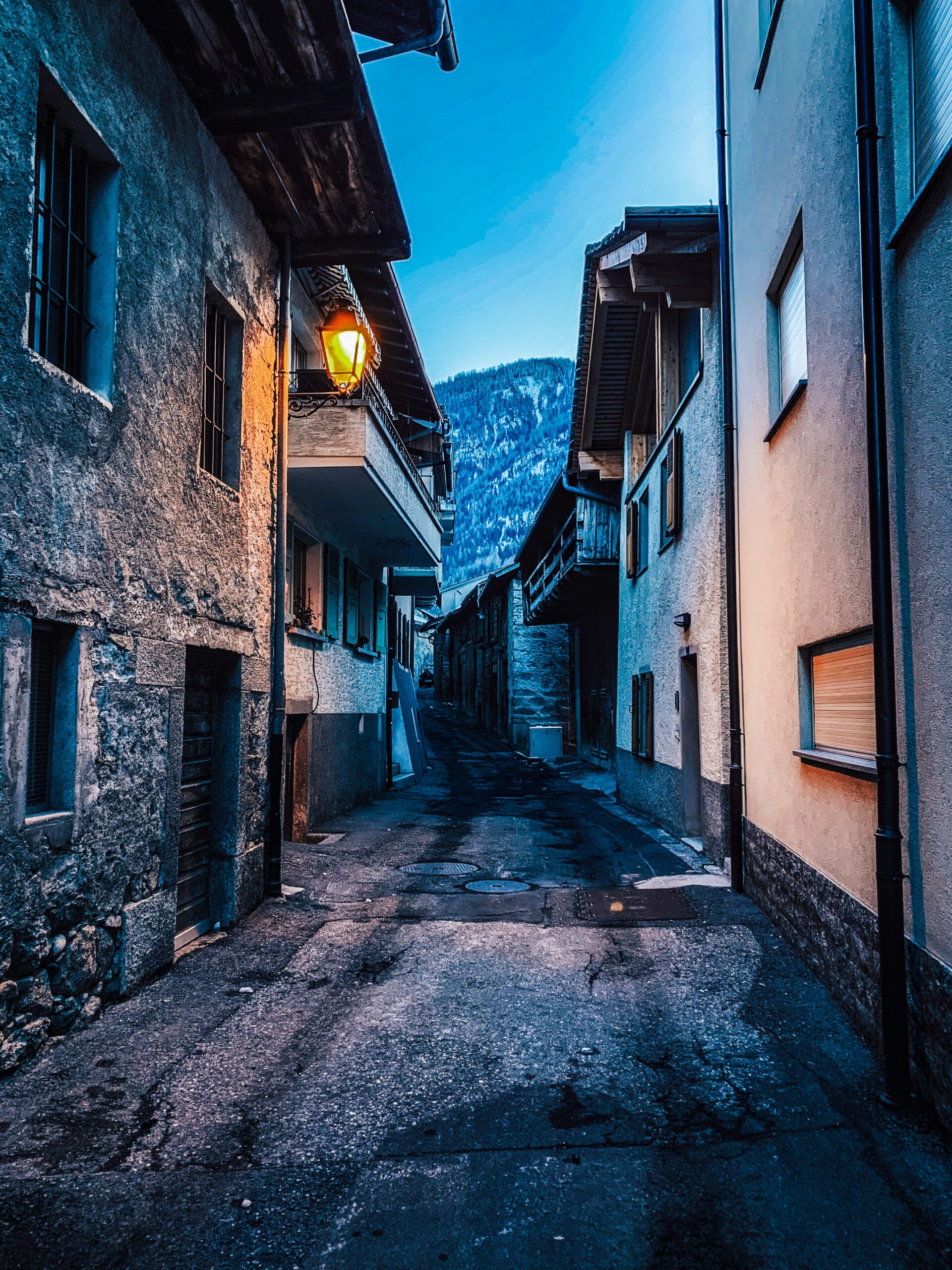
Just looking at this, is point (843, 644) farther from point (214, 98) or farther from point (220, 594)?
point (214, 98)

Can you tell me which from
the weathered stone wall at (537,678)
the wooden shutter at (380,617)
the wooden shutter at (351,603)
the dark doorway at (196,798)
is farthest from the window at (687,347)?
the weathered stone wall at (537,678)

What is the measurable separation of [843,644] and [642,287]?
6394 mm

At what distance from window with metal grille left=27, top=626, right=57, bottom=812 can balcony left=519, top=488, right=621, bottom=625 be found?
524 inches

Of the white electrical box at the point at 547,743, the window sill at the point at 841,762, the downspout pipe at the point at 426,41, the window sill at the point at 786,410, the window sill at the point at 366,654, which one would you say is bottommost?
the white electrical box at the point at 547,743

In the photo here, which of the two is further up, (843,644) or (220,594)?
(220,594)

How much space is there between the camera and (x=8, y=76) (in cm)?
361

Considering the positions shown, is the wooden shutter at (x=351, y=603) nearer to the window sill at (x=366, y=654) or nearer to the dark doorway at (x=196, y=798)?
the window sill at (x=366, y=654)

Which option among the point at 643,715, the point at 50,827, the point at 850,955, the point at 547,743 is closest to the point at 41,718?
the point at 50,827

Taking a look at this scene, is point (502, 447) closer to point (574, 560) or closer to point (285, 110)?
point (574, 560)

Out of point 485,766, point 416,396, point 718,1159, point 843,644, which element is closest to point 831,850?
point 843,644

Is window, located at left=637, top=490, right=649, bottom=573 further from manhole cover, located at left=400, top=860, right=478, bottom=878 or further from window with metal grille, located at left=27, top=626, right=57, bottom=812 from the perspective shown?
window with metal grille, located at left=27, top=626, right=57, bottom=812

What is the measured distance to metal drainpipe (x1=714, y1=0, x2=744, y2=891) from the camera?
291 inches

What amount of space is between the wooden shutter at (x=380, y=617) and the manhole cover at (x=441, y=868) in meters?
6.35

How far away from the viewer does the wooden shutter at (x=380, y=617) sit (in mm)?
15016
